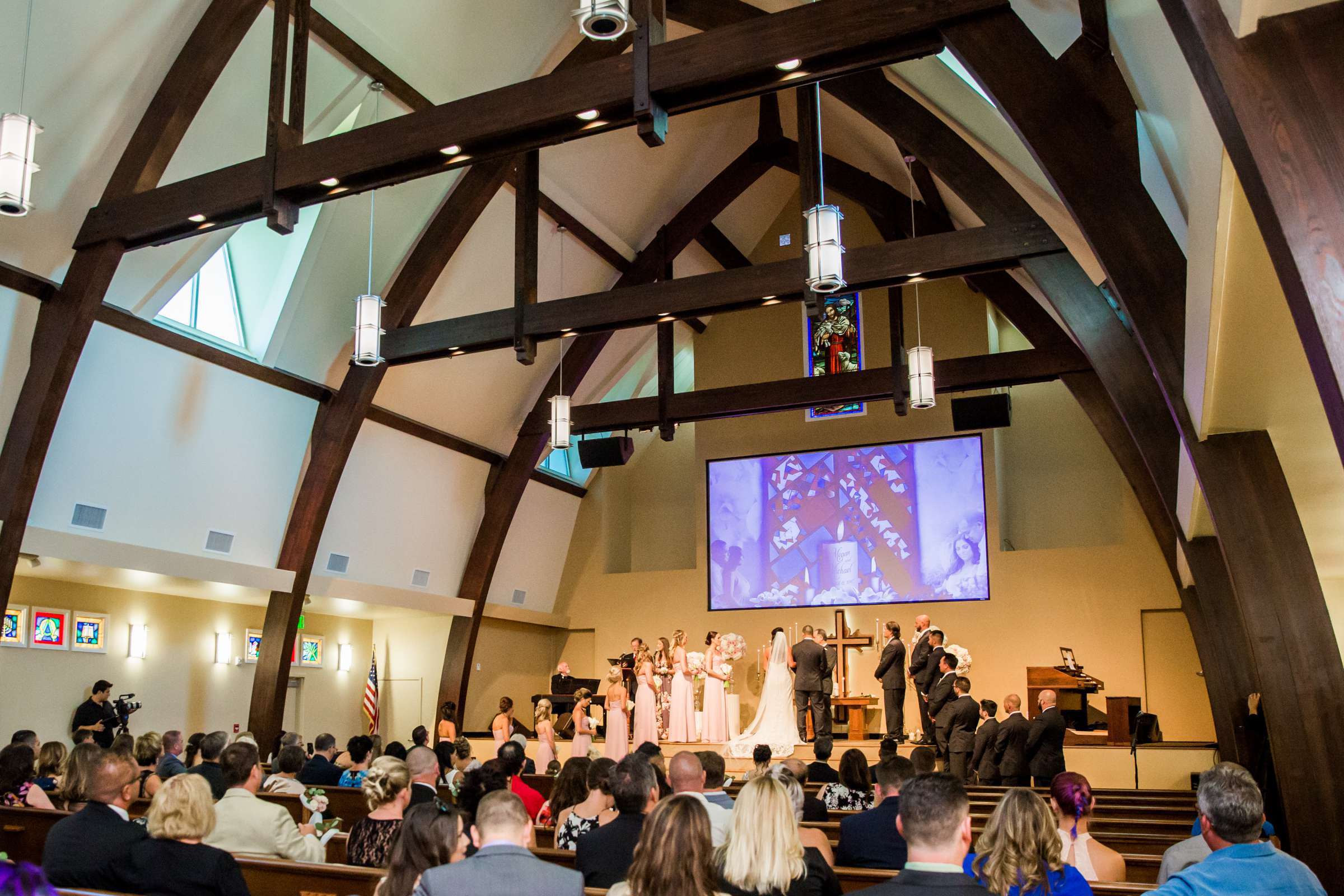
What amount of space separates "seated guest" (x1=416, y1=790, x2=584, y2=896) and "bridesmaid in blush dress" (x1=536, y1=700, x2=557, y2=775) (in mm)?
8813

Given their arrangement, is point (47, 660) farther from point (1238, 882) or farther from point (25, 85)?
point (1238, 882)

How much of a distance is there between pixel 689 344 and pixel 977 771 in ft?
30.6

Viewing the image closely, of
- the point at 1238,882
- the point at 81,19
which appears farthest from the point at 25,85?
the point at 1238,882

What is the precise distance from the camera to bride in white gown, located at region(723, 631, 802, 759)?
43.4ft

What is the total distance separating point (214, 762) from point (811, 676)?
850cm

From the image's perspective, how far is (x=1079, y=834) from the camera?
4.21m

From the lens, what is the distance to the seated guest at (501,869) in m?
2.94

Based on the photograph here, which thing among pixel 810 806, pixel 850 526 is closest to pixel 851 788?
pixel 810 806

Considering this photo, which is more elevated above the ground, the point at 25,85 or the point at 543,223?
the point at 543,223

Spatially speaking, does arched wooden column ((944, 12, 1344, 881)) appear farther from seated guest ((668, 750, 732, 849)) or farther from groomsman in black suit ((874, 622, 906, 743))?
groomsman in black suit ((874, 622, 906, 743))

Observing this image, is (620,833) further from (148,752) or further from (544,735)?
(544,735)

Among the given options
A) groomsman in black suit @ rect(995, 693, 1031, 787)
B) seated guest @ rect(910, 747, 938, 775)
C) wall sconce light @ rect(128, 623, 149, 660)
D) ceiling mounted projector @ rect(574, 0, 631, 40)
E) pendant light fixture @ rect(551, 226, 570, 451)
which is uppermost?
ceiling mounted projector @ rect(574, 0, 631, 40)

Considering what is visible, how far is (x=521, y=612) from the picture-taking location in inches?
652

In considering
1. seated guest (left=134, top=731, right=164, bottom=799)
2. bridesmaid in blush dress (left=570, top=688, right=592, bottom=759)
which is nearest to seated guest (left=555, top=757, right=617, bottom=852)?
seated guest (left=134, top=731, right=164, bottom=799)
